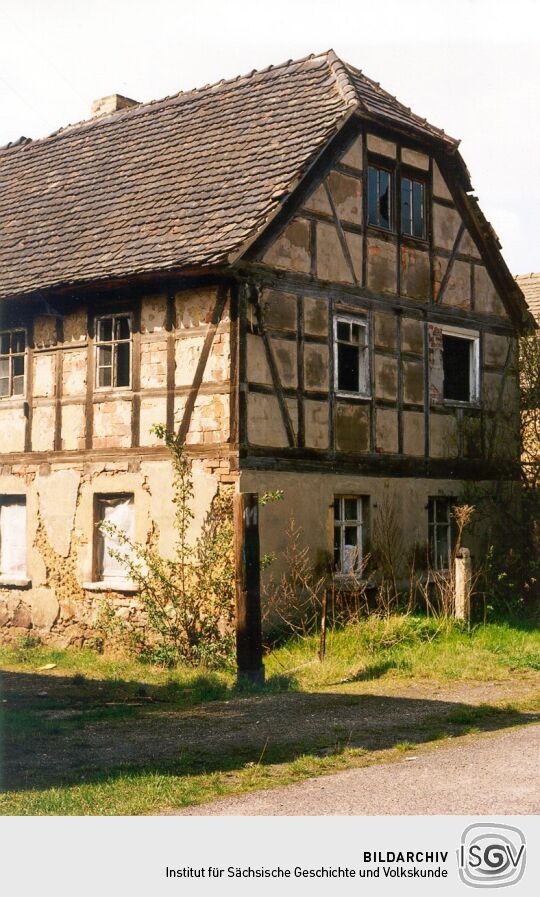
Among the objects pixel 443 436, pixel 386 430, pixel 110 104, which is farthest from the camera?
pixel 110 104

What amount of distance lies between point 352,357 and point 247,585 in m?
5.76

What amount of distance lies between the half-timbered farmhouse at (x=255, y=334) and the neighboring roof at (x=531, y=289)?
8.81 metres

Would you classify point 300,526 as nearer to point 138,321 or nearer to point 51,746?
point 138,321

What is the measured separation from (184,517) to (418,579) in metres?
4.51

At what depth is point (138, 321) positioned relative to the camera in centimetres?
1667

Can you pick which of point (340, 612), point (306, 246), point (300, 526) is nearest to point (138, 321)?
point (306, 246)

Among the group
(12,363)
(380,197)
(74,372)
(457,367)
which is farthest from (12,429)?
(457,367)

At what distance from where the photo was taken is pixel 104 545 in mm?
17219

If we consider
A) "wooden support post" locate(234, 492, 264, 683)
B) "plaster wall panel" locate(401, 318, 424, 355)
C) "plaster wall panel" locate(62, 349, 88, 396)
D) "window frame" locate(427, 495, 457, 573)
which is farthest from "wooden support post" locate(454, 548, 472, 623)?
"plaster wall panel" locate(62, 349, 88, 396)

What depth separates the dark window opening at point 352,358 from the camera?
57.1ft

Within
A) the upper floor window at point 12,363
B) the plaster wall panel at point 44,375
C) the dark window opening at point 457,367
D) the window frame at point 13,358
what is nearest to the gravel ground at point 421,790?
the plaster wall panel at point 44,375

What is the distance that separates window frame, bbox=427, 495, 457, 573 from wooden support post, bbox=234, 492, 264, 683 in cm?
635

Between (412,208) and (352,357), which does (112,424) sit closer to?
(352,357)

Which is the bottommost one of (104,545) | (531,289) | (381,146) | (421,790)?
(421,790)
